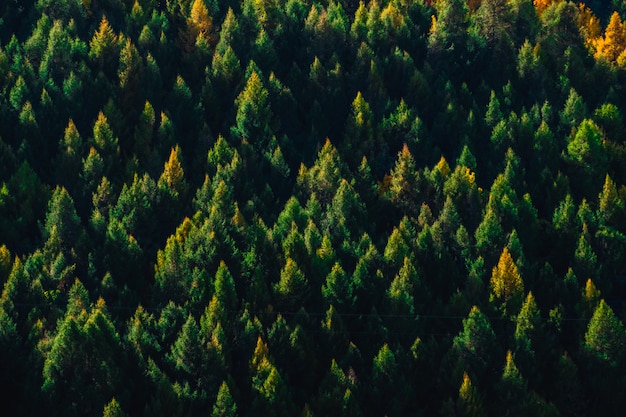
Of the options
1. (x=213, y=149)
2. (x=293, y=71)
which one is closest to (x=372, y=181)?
(x=213, y=149)

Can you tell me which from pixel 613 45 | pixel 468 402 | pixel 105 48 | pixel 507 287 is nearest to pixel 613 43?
pixel 613 45

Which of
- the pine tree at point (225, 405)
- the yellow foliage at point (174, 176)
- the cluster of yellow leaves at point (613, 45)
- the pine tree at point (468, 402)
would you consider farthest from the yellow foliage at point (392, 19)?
the pine tree at point (225, 405)

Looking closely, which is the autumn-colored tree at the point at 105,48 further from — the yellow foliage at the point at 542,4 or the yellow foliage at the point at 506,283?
the yellow foliage at the point at 506,283

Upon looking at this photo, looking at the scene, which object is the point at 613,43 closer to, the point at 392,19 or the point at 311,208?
the point at 392,19

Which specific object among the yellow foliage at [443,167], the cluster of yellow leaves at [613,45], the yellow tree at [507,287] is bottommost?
the yellow tree at [507,287]

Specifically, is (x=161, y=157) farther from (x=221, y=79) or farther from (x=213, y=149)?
(x=221, y=79)

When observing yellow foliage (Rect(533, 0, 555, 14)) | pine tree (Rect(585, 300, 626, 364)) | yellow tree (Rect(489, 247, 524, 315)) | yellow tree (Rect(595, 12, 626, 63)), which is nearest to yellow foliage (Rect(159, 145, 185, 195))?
yellow tree (Rect(489, 247, 524, 315))
